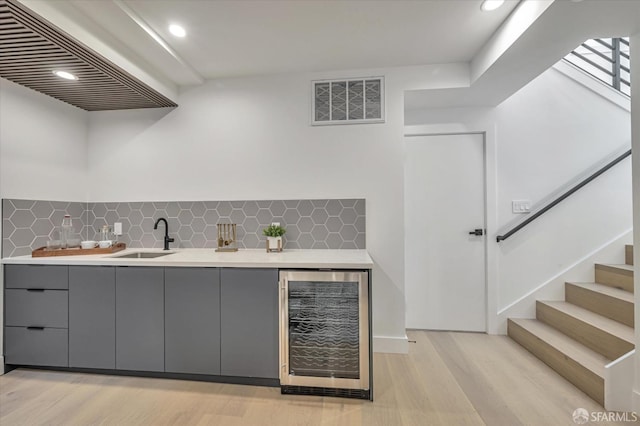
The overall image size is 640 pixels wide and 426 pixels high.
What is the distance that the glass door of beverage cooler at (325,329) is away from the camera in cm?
Result: 197

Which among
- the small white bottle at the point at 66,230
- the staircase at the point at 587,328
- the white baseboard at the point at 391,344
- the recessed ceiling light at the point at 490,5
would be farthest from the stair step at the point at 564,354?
the small white bottle at the point at 66,230

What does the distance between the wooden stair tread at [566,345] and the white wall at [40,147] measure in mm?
4364

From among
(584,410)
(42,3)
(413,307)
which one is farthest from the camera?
(413,307)

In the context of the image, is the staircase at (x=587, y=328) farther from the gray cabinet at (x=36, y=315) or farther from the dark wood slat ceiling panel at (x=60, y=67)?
the dark wood slat ceiling panel at (x=60, y=67)

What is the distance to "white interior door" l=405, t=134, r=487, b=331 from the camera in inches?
120

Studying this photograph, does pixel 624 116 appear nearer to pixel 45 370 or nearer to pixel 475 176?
pixel 475 176

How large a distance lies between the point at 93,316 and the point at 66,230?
991mm

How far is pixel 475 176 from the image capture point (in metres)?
3.04

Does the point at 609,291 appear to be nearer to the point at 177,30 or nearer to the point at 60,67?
the point at 177,30

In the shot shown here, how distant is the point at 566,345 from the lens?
2.29 meters

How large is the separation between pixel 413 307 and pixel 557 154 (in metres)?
2.06

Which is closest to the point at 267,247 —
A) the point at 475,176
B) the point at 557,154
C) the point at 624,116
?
the point at 475,176

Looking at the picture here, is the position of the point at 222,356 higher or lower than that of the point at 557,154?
lower

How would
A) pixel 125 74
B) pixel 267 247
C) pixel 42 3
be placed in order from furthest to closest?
1. pixel 267 247
2. pixel 125 74
3. pixel 42 3
